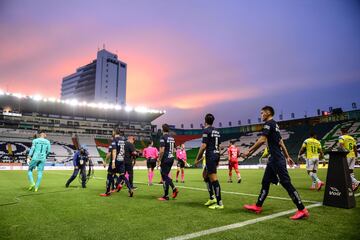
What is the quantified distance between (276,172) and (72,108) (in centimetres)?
5821

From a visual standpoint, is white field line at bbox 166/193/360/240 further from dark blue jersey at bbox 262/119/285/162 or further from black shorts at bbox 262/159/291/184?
dark blue jersey at bbox 262/119/285/162

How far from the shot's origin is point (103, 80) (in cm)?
10925

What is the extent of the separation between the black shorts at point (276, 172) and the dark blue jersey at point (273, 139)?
11cm

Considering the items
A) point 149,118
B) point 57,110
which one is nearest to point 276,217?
point 57,110

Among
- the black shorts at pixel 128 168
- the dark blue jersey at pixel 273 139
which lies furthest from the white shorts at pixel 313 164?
the black shorts at pixel 128 168

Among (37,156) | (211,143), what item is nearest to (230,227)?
(211,143)

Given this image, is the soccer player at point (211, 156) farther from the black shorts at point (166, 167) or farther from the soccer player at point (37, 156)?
the soccer player at point (37, 156)

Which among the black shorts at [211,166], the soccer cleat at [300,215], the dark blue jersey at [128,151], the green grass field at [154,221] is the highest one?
the dark blue jersey at [128,151]

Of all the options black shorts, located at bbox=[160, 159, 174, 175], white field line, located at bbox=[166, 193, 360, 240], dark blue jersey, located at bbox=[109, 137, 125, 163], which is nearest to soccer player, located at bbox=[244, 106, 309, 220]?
white field line, located at bbox=[166, 193, 360, 240]

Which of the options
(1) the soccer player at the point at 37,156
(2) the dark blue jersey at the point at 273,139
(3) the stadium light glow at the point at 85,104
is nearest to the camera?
(2) the dark blue jersey at the point at 273,139

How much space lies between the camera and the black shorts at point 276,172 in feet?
17.6

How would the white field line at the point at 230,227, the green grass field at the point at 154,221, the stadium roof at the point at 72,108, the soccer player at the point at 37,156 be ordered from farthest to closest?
1. the stadium roof at the point at 72,108
2. the soccer player at the point at 37,156
3. the green grass field at the point at 154,221
4. the white field line at the point at 230,227

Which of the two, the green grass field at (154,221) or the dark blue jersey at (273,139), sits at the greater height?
the dark blue jersey at (273,139)

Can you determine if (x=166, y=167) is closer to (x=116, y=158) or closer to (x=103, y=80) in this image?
(x=116, y=158)
